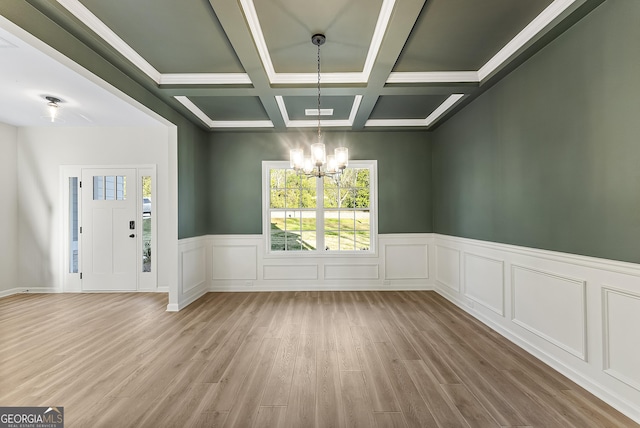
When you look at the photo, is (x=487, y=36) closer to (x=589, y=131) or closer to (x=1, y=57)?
(x=589, y=131)

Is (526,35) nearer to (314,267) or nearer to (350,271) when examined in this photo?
(350,271)

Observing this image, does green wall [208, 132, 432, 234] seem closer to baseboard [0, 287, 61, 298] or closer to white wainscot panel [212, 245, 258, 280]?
white wainscot panel [212, 245, 258, 280]

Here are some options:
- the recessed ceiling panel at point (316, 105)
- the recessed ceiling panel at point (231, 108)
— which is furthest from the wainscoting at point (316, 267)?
the recessed ceiling panel at point (316, 105)

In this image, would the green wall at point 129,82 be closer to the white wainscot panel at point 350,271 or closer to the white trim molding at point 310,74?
the white trim molding at point 310,74

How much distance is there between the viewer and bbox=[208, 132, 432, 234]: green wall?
528 centimetres

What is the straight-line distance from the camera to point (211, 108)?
437cm

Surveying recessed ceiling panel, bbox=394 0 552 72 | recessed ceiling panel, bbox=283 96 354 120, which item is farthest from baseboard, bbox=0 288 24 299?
recessed ceiling panel, bbox=394 0 552 72

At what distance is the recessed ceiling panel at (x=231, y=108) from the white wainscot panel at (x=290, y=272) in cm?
266

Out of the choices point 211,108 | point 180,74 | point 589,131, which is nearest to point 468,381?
point 589,131

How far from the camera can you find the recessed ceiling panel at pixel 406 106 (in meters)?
4.04

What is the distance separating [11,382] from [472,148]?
543cm

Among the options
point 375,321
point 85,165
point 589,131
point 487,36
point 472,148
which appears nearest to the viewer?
point 589,131

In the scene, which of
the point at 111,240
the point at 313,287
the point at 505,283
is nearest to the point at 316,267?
the point at 313,287

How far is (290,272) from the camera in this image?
5258 millimetres
